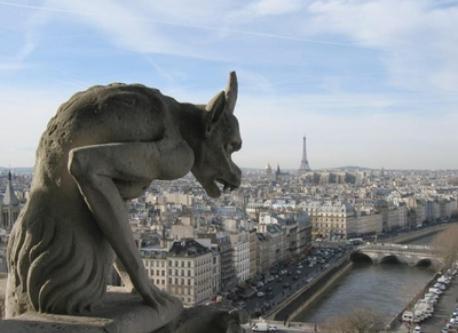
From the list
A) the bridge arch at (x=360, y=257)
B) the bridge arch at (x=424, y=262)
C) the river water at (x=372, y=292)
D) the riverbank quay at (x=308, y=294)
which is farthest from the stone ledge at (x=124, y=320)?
the bridge arch at (x=360, y=257)

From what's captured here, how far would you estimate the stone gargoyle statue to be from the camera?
6.98 feet

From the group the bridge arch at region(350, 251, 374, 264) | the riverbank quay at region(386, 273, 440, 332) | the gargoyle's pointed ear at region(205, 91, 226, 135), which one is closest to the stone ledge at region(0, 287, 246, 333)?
the gargoyle's pointed ear at region(205, 91, 226, 135)

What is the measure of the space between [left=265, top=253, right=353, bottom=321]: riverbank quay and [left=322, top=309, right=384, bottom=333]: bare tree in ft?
10.5

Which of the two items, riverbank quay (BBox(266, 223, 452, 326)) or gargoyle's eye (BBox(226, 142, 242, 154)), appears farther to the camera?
riverbank quay (BBox(266, 223, 452, 326))

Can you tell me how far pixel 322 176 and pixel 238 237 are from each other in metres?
102

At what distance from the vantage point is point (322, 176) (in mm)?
129750

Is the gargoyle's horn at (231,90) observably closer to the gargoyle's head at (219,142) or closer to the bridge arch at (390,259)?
the gargoyle's head at (219,142)

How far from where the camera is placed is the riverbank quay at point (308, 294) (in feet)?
74.5

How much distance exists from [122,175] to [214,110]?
0.42 m

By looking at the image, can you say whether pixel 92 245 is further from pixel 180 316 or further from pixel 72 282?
pixel 180 316

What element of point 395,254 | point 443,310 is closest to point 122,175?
point 443,310

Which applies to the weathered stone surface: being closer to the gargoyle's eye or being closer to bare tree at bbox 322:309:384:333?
the gargoyle's eye

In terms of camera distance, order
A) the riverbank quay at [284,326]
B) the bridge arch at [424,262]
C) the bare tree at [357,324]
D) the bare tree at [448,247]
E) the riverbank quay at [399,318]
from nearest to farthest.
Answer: the bare tree at [357,324]
the riverbank quay at [284,326]
the riverbank quay at [399,318]
the bare tree at [448,247]
the bridge arch at [424,262]

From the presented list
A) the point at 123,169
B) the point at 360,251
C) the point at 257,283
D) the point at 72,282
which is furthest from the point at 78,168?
the point at 360,251
